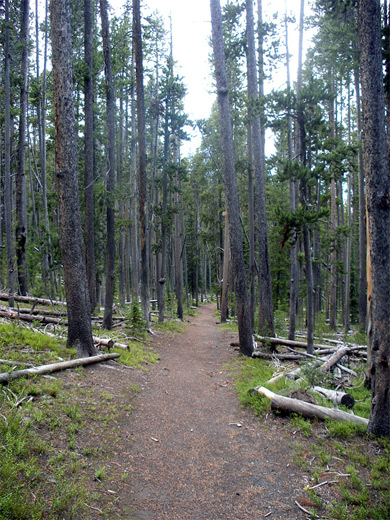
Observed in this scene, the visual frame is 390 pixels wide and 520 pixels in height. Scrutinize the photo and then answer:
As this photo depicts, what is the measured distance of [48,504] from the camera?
2.94 m

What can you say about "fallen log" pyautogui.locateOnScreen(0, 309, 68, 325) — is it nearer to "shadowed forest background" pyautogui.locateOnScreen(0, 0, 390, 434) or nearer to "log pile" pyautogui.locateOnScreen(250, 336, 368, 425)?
"shadowed forest background" pyautogui.locateOnScreen(0, 0, 390, 434)

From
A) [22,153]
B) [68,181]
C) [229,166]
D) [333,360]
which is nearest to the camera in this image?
[68,181]

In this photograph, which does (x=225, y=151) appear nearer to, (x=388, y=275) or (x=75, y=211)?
(x=75, y=211)

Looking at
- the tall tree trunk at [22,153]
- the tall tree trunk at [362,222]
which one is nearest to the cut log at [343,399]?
the tall tree trunk at [362,222]

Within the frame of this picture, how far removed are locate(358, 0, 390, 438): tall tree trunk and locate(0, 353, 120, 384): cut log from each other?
4868 mm

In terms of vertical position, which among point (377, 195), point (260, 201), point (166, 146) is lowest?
point (377, 195)

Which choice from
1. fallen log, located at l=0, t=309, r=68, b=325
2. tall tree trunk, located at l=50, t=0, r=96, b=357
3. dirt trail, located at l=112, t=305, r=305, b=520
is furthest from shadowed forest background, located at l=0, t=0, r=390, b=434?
dirt trail, located at l=112, t=305, r=305, b=520

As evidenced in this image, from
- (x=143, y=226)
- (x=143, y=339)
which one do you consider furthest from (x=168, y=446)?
(x=143, y=226)

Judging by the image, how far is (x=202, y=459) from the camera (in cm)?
461

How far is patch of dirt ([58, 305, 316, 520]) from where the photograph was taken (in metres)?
3.54

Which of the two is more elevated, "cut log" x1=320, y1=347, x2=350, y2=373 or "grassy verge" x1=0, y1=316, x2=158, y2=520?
"grassy verge" x1=0, y1=316, x2=158, y2=520

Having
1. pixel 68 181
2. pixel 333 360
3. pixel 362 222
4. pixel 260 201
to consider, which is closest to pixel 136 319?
pixel 260 201

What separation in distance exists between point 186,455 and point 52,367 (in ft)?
8.63

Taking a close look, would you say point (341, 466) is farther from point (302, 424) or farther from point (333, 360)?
point (333, 360)
